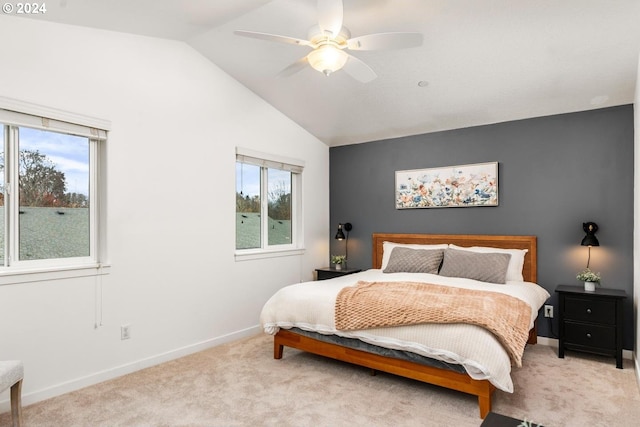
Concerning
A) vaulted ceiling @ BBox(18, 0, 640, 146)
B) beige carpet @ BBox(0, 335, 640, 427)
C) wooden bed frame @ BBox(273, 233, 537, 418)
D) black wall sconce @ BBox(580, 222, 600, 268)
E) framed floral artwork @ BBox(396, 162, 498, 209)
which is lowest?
beige carpet @ BBox(0, 335, 640, 427)

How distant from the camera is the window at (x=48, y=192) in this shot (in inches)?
104

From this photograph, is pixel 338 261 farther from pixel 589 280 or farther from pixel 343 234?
pixel 589 280

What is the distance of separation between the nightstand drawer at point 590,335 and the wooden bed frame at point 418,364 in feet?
1.63

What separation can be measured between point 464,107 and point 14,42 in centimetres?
380

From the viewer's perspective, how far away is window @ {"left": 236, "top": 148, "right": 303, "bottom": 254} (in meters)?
4.33

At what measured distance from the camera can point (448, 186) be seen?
14.9ft

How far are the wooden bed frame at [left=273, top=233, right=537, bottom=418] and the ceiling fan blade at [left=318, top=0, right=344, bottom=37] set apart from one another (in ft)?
7.39

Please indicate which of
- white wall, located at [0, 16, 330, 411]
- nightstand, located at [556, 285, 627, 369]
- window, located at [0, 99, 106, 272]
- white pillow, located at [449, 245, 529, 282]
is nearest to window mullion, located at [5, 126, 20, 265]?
window, located at [0, 99, 106, 272]

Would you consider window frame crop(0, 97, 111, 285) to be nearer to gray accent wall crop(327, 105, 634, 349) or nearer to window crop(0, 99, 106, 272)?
window crop(0, 99, 106, 272)

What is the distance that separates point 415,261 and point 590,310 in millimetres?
1582

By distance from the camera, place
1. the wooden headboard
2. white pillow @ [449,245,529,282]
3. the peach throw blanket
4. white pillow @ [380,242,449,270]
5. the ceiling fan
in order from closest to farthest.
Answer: the ceiling fan
the peach throw blanket
white pillow @ [449,245,529,282]
the wooden headboard
white pillow @ [380,242,449,270]

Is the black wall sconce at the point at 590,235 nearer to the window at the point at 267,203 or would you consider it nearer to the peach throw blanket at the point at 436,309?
the peach throw blanket at the point at 436,309

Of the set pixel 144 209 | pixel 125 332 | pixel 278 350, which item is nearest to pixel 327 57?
pixel 144 209

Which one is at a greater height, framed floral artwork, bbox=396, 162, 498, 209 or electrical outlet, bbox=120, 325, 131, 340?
framed floral artwork, bbox=396, 162, 498, 209
